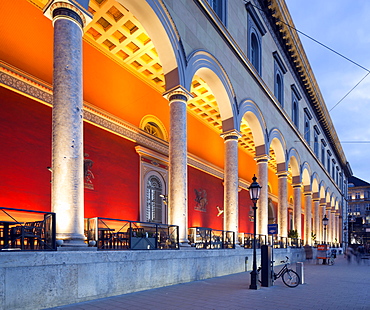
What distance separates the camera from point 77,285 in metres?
7.38

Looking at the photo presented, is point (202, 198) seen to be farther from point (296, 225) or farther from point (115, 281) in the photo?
point (115, 281)

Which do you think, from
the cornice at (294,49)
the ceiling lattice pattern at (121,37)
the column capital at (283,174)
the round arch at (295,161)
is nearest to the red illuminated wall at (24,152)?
the ceiling lattice pattern at (121,37)

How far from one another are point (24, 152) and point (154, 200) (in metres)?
7.56

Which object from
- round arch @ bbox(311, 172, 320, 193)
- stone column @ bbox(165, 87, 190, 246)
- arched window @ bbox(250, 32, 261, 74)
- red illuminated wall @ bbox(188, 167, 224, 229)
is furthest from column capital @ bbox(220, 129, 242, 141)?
round arch @ bbox(311, 172, 320, 193)

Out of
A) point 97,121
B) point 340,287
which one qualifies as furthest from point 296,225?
point 97,121

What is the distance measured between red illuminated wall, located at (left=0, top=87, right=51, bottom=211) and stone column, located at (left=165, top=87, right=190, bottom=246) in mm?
4410

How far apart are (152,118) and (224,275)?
856cm

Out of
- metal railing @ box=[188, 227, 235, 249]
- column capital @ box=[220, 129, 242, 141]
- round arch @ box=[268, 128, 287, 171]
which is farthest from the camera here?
round arch @ box=[268, 128, 287, 171]

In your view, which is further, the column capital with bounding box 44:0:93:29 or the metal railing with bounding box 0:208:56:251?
the column capital with bounding box 44:0:93:29

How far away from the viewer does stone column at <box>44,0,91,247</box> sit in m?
7.65

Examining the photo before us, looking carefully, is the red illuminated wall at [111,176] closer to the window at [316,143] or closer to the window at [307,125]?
the window at [307,125]

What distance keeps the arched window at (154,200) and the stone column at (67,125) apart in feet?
29.3

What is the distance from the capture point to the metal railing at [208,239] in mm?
12843

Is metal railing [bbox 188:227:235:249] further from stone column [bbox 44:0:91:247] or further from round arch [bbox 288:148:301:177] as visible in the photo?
round arch [bbox 288:148:301:177]
